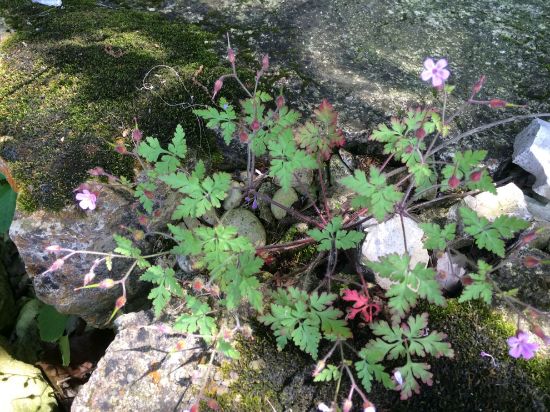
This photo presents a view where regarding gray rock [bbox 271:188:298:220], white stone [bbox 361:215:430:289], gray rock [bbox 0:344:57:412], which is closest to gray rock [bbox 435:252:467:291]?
white stone [bbox 361:215:430:289]

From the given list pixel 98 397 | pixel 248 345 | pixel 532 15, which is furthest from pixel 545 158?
pixel 98 397

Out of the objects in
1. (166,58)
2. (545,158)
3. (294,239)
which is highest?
(166,58)

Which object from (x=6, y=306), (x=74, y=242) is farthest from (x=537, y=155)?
(x=6, y=306)

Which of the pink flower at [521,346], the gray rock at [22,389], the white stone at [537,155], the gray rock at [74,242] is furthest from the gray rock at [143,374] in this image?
the white stone at [537,155]

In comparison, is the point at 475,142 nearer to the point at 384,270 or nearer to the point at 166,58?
the point at 384,270

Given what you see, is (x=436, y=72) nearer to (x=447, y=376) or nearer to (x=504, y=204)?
(x=504, y=204)

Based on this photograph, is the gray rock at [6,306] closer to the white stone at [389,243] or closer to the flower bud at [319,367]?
the flower bud at [319,367]
